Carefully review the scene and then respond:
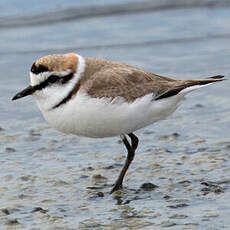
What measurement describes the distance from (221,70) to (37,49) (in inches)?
108

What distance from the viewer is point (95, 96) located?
211 inches

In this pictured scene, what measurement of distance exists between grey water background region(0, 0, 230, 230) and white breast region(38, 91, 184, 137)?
1.78ft

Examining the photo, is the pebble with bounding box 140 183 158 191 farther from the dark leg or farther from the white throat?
the white throat

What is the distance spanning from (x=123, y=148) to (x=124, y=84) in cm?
118

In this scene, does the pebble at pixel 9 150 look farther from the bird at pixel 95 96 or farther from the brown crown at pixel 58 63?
the brown crown at pixel 58 63

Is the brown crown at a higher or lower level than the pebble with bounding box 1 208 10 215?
higher

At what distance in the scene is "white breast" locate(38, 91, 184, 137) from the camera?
532 cm

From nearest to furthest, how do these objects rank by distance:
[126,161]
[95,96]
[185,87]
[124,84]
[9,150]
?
1. [95,96]
2. [124,84]
3. [185,87]
4. [126,161]
5. [9,150]

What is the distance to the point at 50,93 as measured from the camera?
5.41m

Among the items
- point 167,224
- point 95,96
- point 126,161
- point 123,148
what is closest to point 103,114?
point 95,96

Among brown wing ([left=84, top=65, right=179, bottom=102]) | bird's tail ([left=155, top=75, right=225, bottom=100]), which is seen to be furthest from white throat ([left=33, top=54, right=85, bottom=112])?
bird's tail ([left=155, top=75, right=225, bottom=100])

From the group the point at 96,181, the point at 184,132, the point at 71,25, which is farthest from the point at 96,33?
the point at 96,181

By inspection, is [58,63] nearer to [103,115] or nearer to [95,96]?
[95,96]

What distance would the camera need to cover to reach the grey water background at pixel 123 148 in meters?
5.22
